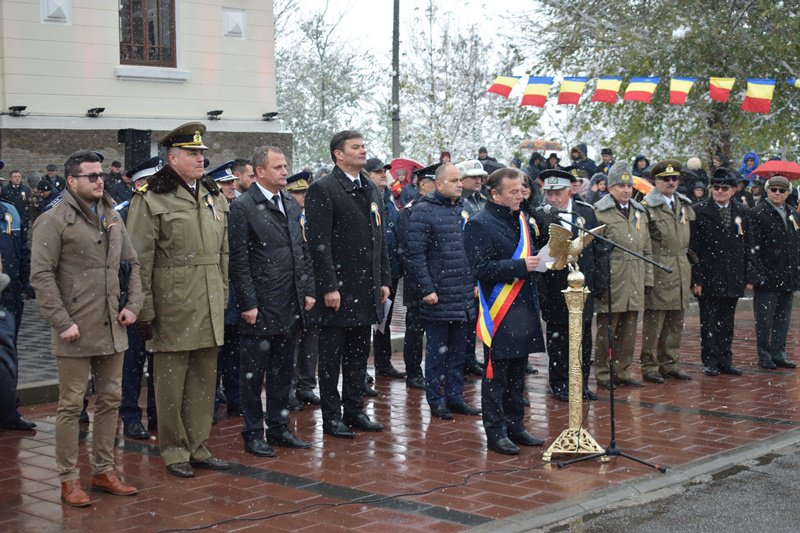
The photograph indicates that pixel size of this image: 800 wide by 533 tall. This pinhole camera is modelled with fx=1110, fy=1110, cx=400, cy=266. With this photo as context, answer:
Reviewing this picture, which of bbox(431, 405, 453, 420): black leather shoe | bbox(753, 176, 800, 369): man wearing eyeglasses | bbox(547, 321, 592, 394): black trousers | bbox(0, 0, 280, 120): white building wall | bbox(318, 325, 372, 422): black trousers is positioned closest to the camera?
bbox(318, 325, 372, 422): black trousers

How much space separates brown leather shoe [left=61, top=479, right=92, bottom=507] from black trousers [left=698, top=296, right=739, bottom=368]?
7337 millimetres

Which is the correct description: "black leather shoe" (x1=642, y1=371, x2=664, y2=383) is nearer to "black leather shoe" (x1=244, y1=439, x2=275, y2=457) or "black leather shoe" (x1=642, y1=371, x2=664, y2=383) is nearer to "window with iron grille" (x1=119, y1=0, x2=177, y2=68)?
"black leather shoe" (x1=244, y1=439, x2=275, y2=457)

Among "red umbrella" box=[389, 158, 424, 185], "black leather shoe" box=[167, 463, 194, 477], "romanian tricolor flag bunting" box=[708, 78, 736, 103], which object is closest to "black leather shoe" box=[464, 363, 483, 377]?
"black leather shoe" box=[167, 463, 194, 477]

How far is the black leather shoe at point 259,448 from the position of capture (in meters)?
7.90

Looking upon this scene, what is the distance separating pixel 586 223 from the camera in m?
10.4

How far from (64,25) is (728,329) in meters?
13.0

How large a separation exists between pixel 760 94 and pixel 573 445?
13113 mm

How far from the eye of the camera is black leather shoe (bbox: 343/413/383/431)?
29.0 ft

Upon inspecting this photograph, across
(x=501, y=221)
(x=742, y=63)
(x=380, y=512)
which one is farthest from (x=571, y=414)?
(x=742, y=63)

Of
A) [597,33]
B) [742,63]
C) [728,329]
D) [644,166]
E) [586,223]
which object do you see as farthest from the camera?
[597,33]

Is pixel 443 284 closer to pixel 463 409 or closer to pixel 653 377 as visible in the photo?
pixel 463 409

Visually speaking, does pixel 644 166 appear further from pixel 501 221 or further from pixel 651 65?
pixel 501 221

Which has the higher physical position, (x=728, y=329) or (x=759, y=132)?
(x=759, y=132)

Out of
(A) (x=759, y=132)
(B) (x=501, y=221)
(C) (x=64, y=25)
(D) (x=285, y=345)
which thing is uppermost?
(C) (x=64, y=25)
